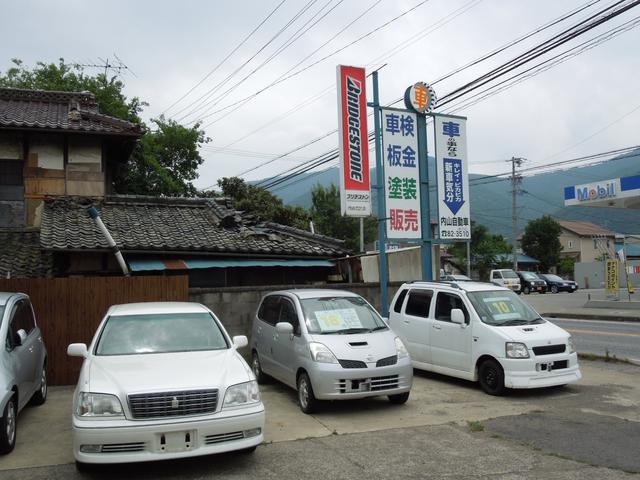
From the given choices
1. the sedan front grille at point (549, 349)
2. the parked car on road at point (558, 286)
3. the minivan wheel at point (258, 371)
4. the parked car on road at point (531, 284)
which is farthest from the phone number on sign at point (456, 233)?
the parked car on road at point (558, 286)

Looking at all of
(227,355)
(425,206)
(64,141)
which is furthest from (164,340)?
(64,141)

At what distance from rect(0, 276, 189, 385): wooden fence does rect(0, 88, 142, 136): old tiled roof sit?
6.05 metres

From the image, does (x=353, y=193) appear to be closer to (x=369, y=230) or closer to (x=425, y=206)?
(x=425, y=206)

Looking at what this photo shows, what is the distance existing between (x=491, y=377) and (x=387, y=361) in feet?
6.79

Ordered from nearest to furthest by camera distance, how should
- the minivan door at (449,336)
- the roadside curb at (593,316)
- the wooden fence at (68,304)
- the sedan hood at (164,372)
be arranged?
the sedan hood at (164,372)
the minivan door at (449,336)
the wooden fence at (68,304)
the roadside curb at (593,316)

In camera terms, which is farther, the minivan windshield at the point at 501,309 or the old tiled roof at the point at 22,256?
the old tiled roof at the point at 22,256

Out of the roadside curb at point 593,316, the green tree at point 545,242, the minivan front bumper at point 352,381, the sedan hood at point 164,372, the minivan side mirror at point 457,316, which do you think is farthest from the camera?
the green tree at point 545,242

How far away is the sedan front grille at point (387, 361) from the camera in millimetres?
7521

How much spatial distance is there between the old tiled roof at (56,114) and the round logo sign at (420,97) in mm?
7271

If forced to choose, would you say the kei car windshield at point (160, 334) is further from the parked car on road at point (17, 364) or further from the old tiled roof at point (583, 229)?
the old tiled roof at point (583, 229)

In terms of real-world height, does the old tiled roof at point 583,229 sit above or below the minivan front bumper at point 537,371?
above

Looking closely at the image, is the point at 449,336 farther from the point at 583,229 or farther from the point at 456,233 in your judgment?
the point at 583,229

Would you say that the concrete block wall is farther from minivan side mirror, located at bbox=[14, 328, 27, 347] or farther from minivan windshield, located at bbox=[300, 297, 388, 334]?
minivan side mirror, located at bbox=[14, 328, 27, 347]

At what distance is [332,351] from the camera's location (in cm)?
749
